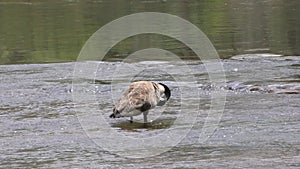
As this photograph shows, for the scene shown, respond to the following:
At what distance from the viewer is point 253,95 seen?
13.8 meters

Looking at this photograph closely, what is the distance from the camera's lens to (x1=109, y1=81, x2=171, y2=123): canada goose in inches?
449

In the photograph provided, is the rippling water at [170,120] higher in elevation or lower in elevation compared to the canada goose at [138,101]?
lower

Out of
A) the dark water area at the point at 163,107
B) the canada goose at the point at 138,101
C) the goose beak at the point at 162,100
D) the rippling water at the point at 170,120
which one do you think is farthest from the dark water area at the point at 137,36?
the canada goose at the point at 138,101

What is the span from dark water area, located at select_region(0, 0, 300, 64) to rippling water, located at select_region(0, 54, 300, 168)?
133 inches

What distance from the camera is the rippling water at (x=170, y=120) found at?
941cm

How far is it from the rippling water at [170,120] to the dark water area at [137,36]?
3370 mm

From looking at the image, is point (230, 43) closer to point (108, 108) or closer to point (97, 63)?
point (97, 63)

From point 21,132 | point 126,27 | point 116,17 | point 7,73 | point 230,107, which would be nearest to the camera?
point 21,132

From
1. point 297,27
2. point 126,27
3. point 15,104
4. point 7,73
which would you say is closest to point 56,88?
point 15,104

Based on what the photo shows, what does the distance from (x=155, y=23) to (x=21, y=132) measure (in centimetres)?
1916

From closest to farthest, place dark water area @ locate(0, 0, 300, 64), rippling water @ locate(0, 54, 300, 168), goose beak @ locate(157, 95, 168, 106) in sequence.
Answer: rippling water @ locate(0, 54, 300, 168) < goose beak @ locate(157, 95, 168, 106) < dark water area @ locate(0, 0, 300, 64)

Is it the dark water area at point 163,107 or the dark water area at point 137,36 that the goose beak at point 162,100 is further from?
the dark water area at point 137,36

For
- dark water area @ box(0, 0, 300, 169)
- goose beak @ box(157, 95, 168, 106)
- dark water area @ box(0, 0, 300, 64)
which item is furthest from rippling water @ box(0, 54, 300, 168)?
dark water area @ box(0, 0, 300, 64)

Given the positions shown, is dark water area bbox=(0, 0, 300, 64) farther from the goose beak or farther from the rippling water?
the goose beak
